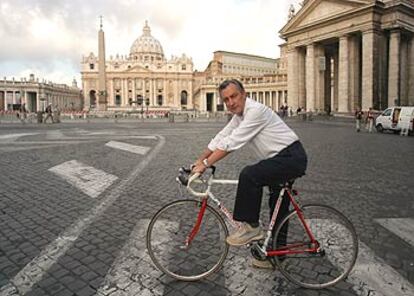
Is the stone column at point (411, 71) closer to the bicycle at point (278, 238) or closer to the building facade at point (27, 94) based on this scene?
the bicycle at point (278, 238)

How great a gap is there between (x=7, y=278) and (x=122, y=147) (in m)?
10.4

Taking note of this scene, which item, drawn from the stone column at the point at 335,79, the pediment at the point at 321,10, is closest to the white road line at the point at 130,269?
the pediment at the point at 321,10

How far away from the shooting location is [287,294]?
10.0ft

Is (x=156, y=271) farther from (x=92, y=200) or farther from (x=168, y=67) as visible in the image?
(x=168, y=67)

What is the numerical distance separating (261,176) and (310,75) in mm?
39291

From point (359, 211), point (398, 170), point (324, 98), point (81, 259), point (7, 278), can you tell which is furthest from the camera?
point (324, 98)

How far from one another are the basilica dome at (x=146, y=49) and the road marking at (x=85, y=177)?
137 metres

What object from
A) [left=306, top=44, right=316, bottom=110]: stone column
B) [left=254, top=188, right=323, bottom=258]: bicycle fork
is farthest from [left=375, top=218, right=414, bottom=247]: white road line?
[left=306, top=44, right=316, bottom=110]: stone column

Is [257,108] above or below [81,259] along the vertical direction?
above

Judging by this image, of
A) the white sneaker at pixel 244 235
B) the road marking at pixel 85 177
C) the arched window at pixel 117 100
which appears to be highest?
the arched window at pixel 117 100

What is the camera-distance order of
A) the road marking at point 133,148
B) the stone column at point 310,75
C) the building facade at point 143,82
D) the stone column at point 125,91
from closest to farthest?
the road marking at point 133,148 < the stone column at point 310,75 < the building facade at point 143,82 < the stone column at point 125,91

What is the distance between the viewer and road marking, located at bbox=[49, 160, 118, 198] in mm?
6883

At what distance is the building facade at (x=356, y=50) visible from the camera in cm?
3278

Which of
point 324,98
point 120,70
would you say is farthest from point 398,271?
point 120,70
